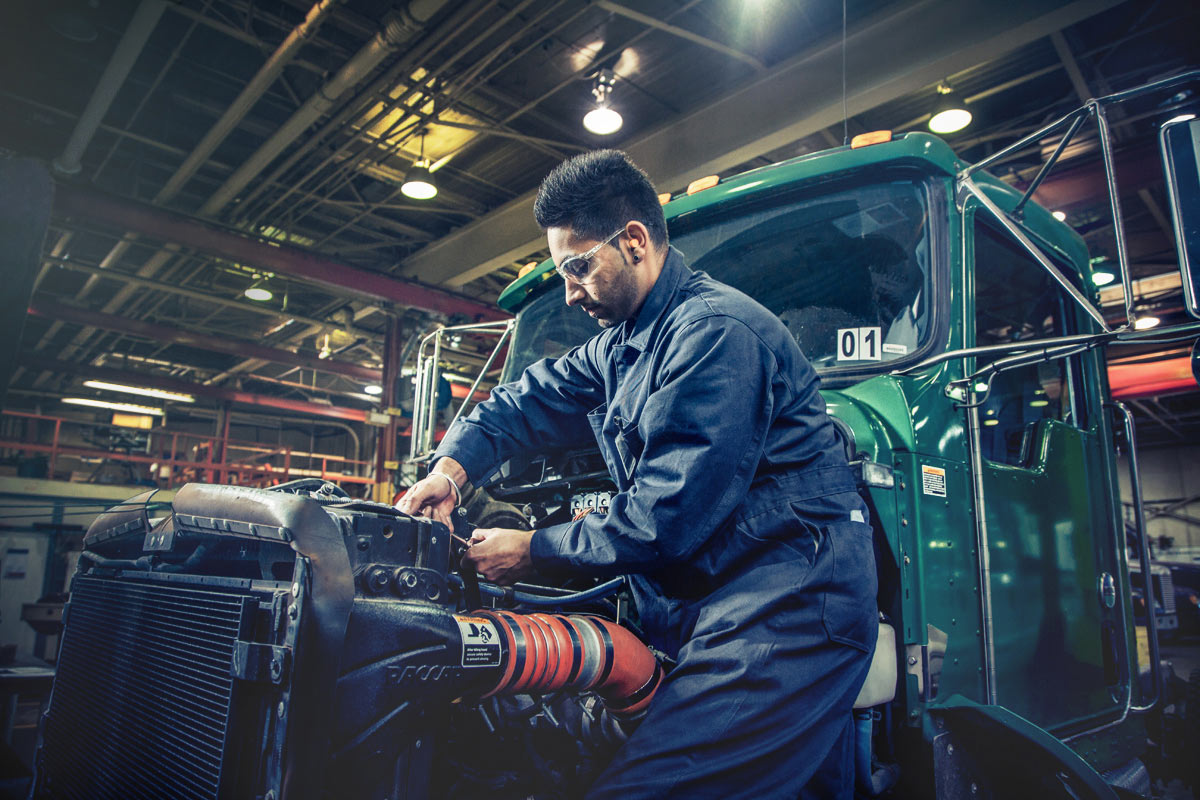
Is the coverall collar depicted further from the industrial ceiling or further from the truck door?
the industrial ceiling

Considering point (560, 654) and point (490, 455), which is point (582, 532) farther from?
point (490, 455)

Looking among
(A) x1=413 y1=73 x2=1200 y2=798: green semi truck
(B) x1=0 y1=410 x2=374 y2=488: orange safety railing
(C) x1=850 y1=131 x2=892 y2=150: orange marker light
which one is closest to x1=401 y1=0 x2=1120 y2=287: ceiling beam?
(A) x1=413 y1=73 x2=1200 y2=798: green semi truck

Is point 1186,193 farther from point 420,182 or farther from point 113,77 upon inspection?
point 113,77

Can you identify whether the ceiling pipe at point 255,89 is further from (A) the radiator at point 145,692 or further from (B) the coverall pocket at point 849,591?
(B) the coverall pocket at point 849,591

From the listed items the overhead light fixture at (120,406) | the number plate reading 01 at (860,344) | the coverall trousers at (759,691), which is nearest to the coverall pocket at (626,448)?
the coverall trousers at (759,691)

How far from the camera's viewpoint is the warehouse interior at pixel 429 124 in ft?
22.4

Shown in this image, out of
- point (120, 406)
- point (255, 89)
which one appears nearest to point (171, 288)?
point (255, 89)

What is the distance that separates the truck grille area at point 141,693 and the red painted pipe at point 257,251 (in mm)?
9136

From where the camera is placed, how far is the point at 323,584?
125cm

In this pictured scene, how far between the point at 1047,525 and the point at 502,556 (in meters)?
2.06

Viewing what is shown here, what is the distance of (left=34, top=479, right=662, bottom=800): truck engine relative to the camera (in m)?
1.25

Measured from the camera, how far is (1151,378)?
707 cm

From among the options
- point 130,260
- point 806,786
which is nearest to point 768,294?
point 806,786

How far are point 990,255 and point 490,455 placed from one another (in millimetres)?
2136
